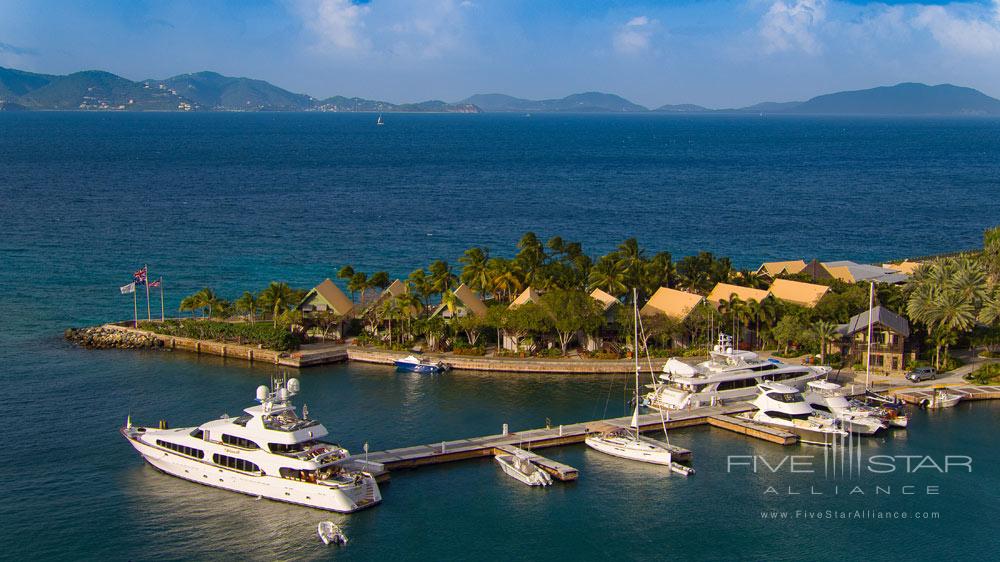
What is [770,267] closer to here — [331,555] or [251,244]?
[331,555]

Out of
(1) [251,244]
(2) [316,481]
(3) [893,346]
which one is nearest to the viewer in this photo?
(2) [316,481]

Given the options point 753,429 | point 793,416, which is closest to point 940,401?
point 793,416

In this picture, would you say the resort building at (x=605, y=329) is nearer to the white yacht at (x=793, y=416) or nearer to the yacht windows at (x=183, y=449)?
the white yacht at (x=793, y=416)

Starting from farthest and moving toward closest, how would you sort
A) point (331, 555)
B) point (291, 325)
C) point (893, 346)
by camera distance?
1. point (291, 325)
2. point (893, 346)
3. point (331, 555)

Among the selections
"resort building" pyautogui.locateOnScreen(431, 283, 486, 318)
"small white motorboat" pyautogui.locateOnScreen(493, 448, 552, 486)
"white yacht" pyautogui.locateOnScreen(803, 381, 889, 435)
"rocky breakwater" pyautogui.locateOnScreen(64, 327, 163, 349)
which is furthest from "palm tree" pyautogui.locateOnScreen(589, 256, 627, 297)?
"rocky breakwater" pyautogui.locateOnScreen(64, 327, 163, 349)

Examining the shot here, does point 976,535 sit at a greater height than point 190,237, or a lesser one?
lesser

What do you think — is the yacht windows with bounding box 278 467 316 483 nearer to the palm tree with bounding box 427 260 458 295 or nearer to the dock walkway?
the dock walkway

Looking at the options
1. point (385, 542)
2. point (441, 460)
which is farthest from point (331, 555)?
point (441, 460)

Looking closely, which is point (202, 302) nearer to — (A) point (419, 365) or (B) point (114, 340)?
(B) point (114, 340)
